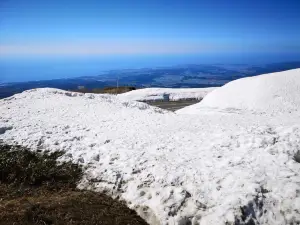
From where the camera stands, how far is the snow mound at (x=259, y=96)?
24.4 meters

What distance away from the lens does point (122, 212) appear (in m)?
7.29

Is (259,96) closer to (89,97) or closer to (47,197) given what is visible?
(89,97)

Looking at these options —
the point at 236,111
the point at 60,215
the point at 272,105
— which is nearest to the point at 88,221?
the point at 60,215

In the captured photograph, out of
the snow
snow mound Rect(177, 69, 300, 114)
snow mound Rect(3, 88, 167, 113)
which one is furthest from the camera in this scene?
snow mound Rect(177, 69, 300, 114)

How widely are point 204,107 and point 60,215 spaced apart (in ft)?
69.2

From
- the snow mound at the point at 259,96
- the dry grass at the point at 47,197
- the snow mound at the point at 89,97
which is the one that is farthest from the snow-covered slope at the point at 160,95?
the dry grass at the point at 47,197

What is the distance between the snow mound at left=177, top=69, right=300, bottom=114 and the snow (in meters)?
11.5

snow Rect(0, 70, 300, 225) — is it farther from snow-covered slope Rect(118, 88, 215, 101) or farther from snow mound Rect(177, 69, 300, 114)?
snow-covered slope Rect(118, 88, 215, 101)

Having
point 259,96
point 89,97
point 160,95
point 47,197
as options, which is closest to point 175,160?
point 47,197

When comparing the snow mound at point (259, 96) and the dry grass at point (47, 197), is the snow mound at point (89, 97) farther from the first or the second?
the dry grass at point (47, 197)

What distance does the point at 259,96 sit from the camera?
25875 millimetres

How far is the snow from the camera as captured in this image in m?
6.65

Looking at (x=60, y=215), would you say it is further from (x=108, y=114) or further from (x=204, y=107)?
(x=204, y=107)

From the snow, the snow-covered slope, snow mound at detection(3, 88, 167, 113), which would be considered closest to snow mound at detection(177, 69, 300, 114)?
→ snow mound at detection(3, 88, 167, 113)
